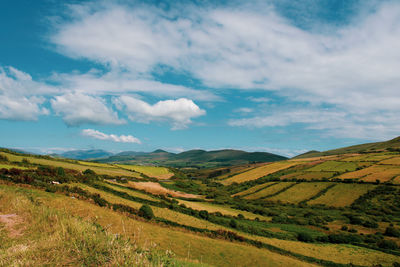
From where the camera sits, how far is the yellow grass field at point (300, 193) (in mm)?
86812

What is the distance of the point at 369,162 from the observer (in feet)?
372

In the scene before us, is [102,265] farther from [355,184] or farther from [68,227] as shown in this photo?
[355,184]

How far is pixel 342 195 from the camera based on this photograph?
79.9 m

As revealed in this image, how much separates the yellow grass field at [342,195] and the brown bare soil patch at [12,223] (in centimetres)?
9008

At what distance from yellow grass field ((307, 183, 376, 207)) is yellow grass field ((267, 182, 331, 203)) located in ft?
14.0

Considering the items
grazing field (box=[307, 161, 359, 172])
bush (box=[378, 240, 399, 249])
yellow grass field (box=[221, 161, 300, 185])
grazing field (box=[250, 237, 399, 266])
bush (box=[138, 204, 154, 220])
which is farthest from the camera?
yellow grass field (box=[221, 161, 300, 185])

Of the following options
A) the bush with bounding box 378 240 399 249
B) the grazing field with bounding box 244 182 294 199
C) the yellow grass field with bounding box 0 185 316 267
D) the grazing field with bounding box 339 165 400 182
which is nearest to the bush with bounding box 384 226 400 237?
the bush with bounding box 378 240 399 249

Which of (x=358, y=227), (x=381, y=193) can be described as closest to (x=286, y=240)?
(x=358, y=227)

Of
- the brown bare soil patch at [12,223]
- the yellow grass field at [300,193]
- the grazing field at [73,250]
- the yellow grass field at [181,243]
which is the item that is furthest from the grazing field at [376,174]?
the brown bare soil patch at [12,223]

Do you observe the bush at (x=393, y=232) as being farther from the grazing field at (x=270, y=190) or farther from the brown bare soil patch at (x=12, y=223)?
the brown bare soil patch at (x=12, y=223)

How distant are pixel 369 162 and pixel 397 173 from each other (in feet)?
102

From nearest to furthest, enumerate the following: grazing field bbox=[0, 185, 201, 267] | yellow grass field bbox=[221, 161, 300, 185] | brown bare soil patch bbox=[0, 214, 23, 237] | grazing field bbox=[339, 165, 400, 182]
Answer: grazing field bbox=[0, 185, 201, 267]
brown bare soil patch bbox=[0, 214, 23, 237]
grazing field bbox=[339, 165, 400, 182]
yellow grass field bbox=[221, 161, 300, 185]

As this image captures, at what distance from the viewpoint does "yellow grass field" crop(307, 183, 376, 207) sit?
76438 mm

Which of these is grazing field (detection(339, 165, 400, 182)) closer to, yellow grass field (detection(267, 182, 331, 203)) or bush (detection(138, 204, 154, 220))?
yellow grass field (detection(267, 182, 331, 203))
